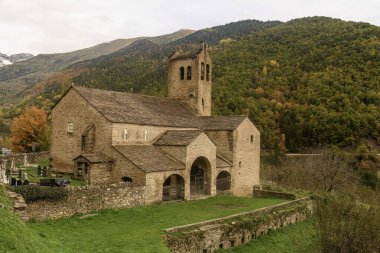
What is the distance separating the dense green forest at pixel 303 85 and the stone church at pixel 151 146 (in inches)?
1251

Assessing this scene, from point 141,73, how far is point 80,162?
74.6m

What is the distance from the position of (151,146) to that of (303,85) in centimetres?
5077

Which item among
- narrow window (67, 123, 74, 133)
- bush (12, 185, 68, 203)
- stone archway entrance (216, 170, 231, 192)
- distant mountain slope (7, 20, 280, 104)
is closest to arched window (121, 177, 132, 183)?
bush (12, 185, 68, 203)

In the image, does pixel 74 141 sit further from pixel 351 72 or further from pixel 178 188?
pixel 351 72

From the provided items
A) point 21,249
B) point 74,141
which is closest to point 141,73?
point 74,141

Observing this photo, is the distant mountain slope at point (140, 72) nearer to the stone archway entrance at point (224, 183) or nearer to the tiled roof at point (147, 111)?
the tiled roof at point (147, 111)

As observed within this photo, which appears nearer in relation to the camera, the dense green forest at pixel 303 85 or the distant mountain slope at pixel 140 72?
the dense green forest at pixel 303 85

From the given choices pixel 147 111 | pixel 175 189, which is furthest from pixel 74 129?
pixel 175 189

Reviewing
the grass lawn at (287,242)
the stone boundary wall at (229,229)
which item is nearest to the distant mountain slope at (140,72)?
the stone boundary wall at (229,229)

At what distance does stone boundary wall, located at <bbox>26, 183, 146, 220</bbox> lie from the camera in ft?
62.4

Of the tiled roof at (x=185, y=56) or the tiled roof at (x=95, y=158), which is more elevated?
the tiled roof at (x=185, y=56)

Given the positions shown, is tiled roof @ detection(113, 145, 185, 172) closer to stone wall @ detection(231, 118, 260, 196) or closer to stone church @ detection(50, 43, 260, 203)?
stone church @ detection(50, 43, 260, 203)

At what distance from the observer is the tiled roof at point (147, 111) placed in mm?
30500

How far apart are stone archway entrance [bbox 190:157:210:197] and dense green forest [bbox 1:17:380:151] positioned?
3560 centimetres
